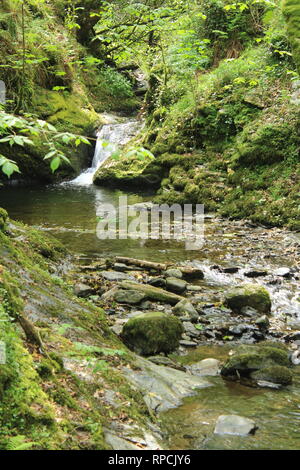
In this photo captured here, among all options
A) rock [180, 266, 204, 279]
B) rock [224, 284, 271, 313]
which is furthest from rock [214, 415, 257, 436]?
rock [180, 266, 204, 279]

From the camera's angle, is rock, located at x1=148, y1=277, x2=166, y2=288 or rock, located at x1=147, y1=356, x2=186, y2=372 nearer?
rock, located at x1=147, y1=356, x2=186, y2=372

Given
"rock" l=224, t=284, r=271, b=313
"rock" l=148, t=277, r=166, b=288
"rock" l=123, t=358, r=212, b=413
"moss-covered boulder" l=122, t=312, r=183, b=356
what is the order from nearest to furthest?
"rock" l=123, t=358, r=212, b=413 < "moss-covered boulder" l=122, t=312, r=183, b=356 < "rock" l=224, t=284, r=271, b=313 < "rock" l=148, t=277, r=166, b=288

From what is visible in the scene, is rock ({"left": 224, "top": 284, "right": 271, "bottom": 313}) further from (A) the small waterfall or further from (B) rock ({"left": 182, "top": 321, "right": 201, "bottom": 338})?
(A) the small waterfall

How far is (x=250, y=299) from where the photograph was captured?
18.6 feet

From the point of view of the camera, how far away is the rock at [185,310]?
5.38 m

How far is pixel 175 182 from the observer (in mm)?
12250

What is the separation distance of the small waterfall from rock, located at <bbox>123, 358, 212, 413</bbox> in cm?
1226

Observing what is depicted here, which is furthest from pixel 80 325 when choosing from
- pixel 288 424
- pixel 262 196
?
pixel 262 196

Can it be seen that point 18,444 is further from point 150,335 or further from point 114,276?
point 114,276

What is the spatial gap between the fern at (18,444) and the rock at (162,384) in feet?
5.03

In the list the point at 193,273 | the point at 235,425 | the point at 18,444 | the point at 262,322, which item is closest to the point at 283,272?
the point at 193,273

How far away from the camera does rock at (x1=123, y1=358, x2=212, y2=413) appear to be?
3285mm

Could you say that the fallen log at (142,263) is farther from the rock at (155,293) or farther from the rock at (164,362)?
the rock at (164,362)

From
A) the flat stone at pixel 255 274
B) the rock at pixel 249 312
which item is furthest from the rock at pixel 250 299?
the flat stone at pixel 255 274
